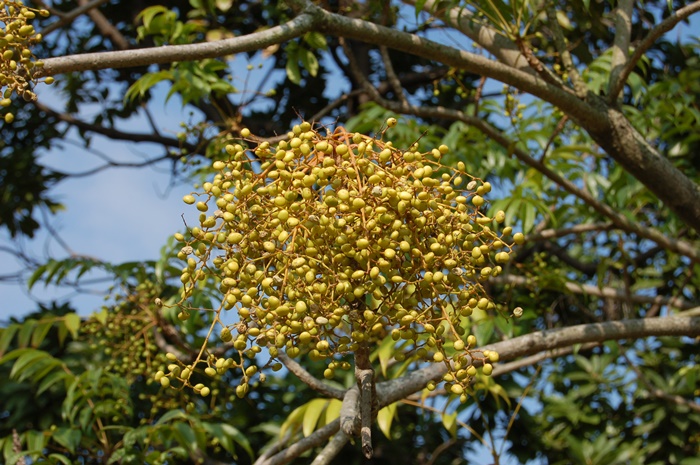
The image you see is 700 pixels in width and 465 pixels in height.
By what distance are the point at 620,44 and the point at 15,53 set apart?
212 cm

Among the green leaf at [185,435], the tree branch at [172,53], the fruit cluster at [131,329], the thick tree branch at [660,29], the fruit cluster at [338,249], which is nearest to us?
the fruit cluster at [338,249]

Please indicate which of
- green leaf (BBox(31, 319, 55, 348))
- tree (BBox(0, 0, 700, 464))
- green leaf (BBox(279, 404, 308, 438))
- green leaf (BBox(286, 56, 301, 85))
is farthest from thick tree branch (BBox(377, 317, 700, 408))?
green leaf (BBox(31, 319, 55, 348))

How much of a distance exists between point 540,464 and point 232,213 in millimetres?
4501

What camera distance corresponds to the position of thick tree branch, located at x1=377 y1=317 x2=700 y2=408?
7.86 feet

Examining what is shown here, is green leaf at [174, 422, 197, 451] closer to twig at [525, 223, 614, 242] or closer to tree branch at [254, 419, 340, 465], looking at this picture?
tree branch at [254, 419, 340, 465]

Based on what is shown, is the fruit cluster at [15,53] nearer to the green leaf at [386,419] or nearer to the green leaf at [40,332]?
the green leaf at [386,419]

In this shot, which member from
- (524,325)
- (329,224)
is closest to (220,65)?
(524,325)

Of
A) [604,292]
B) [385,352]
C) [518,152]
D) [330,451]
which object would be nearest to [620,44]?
[518,152]

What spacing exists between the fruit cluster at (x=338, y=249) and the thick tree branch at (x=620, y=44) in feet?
4.29

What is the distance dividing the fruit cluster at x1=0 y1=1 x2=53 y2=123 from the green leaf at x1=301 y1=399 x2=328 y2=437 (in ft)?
5.16

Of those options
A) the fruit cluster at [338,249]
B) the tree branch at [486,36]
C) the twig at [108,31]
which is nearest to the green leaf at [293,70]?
the tree branch at [486,36]

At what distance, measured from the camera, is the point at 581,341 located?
258 centimetres

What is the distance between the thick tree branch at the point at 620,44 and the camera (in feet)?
8.89

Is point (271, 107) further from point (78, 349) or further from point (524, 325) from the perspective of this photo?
point (524, 325)
